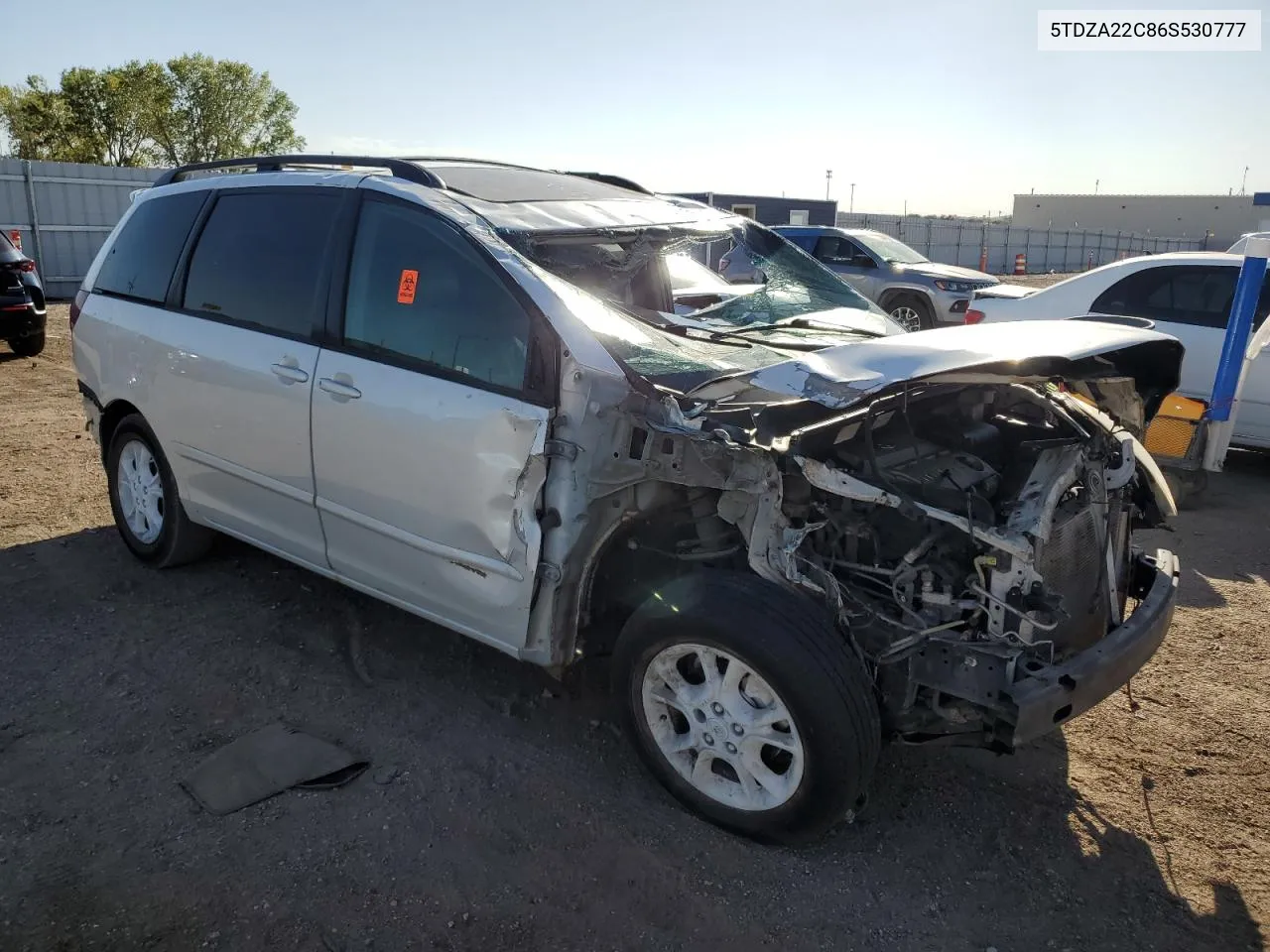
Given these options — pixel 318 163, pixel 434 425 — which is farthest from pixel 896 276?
pixel 434 425

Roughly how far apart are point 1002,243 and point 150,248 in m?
39.5

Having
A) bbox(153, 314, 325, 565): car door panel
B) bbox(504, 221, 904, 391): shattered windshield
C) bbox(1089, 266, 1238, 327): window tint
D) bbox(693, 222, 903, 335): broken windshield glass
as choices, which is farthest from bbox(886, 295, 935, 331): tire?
bbox(153, 314, 325, 565): car door panel

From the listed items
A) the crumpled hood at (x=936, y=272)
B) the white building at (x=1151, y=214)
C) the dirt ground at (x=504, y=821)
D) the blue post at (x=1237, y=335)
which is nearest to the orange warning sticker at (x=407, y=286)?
the dirt ground at (x=504, y=821)

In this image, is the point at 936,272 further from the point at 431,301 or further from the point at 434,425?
the point at 434,425

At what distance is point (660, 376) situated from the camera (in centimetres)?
302

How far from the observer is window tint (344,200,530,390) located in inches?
125

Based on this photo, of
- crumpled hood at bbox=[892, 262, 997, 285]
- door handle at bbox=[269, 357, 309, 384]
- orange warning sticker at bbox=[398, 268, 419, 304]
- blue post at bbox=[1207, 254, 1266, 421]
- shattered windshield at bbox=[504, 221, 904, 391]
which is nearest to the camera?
shattered windshield at bbox=[504, 221, 904, 391]

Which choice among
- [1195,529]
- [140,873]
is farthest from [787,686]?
[1195,529]

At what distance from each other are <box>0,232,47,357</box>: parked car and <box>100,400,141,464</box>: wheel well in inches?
270

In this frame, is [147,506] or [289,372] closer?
[289,372]

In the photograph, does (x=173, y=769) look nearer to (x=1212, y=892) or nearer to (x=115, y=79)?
(x=1212, y=892)

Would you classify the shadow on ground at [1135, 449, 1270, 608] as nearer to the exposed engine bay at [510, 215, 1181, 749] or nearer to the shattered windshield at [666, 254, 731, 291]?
the exposed engine bay at [510, 215, 1181, 749]

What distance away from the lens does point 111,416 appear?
16.2 feet

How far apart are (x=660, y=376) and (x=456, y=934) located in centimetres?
169
